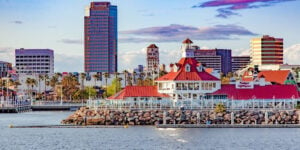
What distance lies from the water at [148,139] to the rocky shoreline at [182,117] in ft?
20.7

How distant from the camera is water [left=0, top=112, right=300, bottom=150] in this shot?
339 ft

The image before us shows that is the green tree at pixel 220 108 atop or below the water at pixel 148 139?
atop

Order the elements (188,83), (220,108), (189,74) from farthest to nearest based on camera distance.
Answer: (189,74)
(188,83)
(220,108)

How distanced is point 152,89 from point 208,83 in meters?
9.05

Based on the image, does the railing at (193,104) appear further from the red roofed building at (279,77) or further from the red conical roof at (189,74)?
the red roofed building at (279,77)

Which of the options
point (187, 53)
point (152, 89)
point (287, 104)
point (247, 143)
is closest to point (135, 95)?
point (152, 89)

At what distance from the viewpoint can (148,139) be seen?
4318 inches

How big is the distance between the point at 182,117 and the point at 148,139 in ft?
68.4

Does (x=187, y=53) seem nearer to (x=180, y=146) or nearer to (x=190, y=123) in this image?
(x=190, y=123)

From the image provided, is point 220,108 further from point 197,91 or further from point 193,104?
point 197,91

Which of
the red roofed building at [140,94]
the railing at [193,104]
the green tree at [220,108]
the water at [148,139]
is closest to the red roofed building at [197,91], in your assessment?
the red roofed building at [140,94]

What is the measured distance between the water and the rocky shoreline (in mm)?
6323

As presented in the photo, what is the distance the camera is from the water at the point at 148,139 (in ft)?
339

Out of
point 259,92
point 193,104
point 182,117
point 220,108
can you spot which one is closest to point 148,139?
point 182,117
